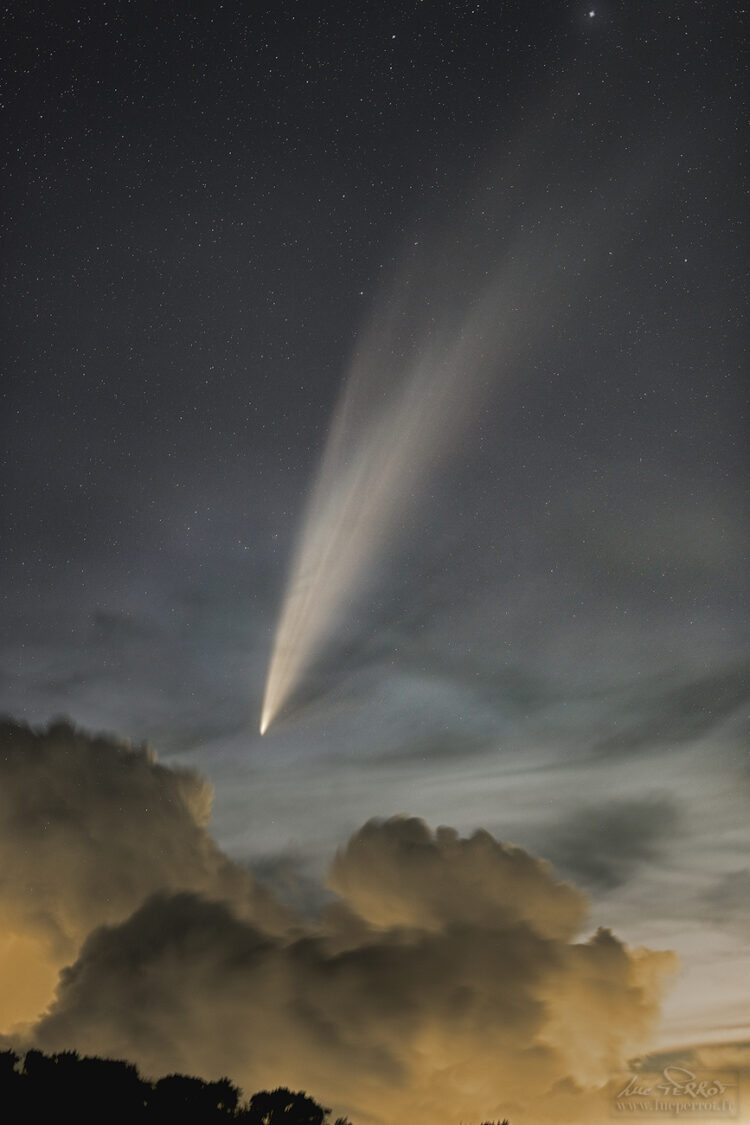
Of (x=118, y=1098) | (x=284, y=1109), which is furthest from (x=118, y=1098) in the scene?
(x=284, y=1109)

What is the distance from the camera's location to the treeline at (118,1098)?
300ft

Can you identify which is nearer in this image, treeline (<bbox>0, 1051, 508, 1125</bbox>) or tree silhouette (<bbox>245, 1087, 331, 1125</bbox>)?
treeline (<bbox>0, 1051, 508, 1125</bbox>)

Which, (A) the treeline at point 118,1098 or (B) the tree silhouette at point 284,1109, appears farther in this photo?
(B) the tree silhouette at point 284,1109

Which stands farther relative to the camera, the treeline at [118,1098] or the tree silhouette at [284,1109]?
the tree silhouette at [284,1109]

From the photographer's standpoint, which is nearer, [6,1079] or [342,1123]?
[6,1079]

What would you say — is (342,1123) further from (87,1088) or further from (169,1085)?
(87,1088)

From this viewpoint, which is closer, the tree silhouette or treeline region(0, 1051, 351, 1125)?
treeline region(0, 1051, 351, 1125)

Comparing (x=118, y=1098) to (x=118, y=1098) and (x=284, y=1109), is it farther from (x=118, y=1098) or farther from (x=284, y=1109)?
(x=284, y=1109)

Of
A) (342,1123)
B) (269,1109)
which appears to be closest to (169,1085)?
(269,1109)

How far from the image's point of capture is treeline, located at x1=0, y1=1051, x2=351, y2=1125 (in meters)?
91.3

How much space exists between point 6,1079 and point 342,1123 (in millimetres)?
39274

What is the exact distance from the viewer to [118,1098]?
317 feet

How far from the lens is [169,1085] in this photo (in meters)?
112

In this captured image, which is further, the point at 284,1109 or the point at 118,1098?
the point at 284,1109
